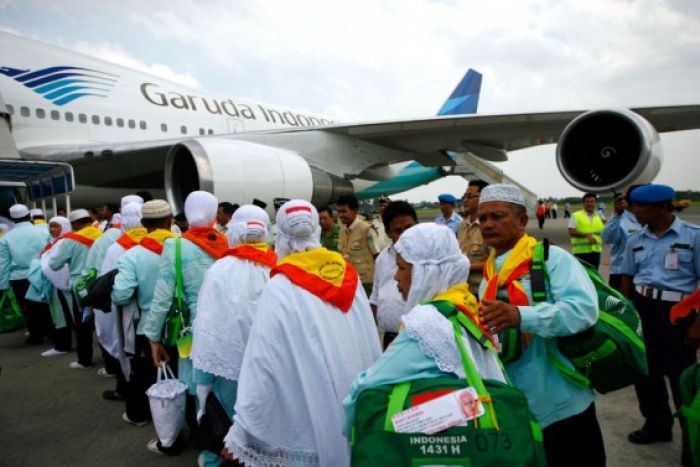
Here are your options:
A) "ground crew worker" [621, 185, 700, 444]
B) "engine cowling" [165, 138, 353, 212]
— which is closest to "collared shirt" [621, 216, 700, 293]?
"ground crew worker" [621, 185, 700, 444]

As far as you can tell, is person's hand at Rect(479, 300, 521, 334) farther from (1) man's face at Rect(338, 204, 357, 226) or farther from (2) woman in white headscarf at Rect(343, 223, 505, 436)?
(1) man's face at Rect(338, 204, 357, 226)

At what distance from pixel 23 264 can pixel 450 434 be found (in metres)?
6.16

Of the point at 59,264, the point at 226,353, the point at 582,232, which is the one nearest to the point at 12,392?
the point at 59,264

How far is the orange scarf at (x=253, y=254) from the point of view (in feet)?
7.73

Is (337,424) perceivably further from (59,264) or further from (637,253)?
(59,264)

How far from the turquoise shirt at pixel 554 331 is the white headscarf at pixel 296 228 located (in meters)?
0.80

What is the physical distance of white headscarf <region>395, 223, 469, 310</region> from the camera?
145 centimetres

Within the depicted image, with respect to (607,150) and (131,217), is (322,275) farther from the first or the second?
(607,150)

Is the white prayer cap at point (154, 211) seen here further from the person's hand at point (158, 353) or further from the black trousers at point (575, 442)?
the black trousers at point (575, 442)

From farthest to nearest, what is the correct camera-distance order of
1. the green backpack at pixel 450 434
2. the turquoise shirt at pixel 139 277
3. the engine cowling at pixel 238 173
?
the engine cowling at pixel 238 173 < the turquoise shirt at pixel 139 277 < the green backpack at pixel 450 434

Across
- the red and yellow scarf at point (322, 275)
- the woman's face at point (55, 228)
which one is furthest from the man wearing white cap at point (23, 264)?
the red and yellow scarf at point (322, 275)

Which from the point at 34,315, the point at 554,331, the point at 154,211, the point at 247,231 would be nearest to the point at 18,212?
the point at 34,315

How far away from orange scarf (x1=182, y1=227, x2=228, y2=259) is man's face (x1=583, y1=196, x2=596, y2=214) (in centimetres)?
463

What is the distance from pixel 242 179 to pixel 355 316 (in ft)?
16.5
